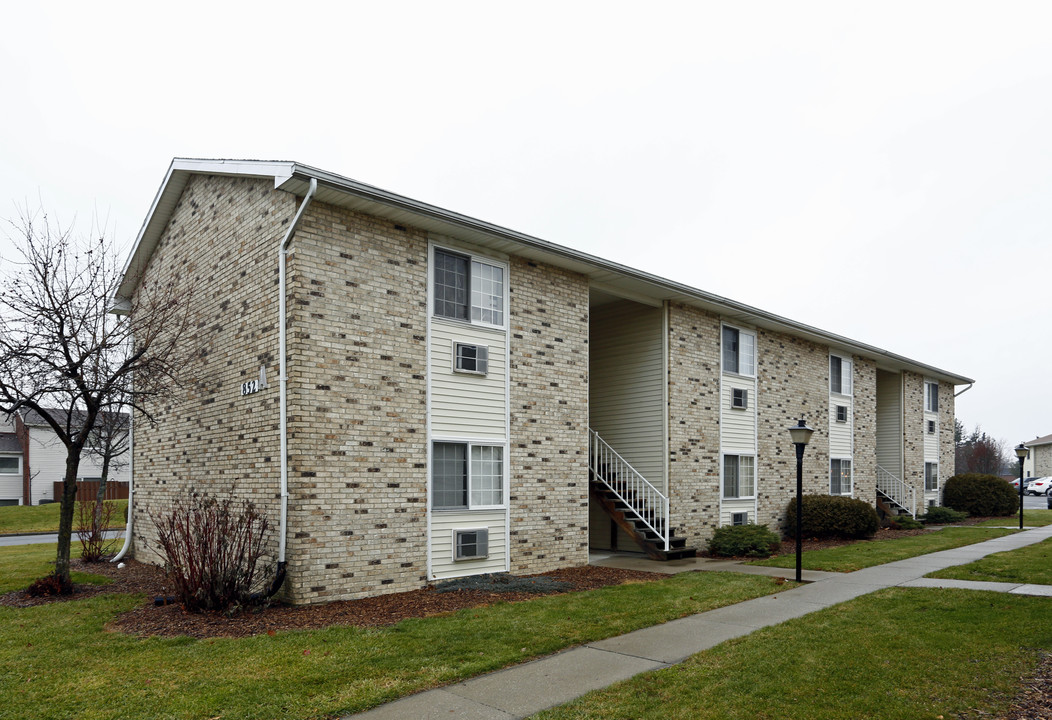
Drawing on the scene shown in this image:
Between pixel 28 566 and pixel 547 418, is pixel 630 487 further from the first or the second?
pixel 28 566

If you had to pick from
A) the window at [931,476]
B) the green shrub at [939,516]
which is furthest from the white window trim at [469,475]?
the window at [931,476]

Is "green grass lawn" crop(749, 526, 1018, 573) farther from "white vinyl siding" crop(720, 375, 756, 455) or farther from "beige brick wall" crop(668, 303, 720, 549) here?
"white vinyl siding" crop(720, 375, 756, 455)

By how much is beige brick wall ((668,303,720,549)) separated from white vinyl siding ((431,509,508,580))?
491cm

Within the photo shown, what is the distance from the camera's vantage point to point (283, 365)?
952cm

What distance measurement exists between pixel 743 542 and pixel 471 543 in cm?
653

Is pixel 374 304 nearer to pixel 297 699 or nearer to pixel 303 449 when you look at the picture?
pixel 303 449

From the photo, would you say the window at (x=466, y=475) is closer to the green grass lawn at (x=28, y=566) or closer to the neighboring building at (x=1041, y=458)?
the green grass lawn at (x=28, y=566)

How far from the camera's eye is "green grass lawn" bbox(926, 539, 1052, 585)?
10.9 metres

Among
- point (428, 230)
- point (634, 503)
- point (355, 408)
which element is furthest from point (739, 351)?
point (355, 408)

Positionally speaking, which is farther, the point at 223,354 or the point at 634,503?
the point at 634,503

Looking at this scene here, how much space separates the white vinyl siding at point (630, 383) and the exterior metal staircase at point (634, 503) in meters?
0.32

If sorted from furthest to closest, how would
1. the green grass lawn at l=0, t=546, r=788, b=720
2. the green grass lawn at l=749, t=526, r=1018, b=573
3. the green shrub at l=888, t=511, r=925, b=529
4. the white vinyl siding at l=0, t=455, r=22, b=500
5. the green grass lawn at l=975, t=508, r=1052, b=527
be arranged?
→ the white vinyl siding at l=0, t=455, r=22, b=500 < the green grass lawn at l=975, t=508, r=1052, b=527 < the green shrub at l=888, t=511, r=925, b=529 < the green grass lawn at l=749, t=526, r=1018, b=573 < the green grass lawn at l=0, t=546, r=788, b=720

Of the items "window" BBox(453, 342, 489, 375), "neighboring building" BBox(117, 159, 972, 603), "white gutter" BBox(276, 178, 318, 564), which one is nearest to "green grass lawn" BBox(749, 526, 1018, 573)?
"neighboring building" BBox(117, 159, 972, 603)

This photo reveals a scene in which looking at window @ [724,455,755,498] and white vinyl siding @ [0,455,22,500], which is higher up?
window @ [724,455,755,498]
